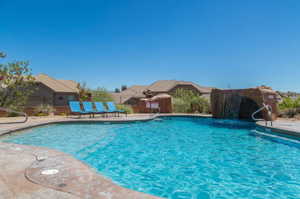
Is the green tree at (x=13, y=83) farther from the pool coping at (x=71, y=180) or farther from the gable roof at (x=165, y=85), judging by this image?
the gable roof at (x=165, y=85)

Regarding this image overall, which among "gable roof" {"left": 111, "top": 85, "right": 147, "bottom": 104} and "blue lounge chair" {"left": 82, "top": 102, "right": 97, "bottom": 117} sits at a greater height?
"gable roof" {"left": 111, "top": 85, "right": 147, "bottom": 104}

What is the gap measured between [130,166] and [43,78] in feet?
89.4

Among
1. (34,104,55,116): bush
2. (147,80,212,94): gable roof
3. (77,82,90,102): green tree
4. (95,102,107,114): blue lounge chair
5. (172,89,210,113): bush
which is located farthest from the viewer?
(147,80,212,94): gable roof

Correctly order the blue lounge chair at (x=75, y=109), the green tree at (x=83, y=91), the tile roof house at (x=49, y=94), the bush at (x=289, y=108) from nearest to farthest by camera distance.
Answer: the blue lounge chair at (x=75, y=109)
the bush at (x=289, y=108)
the green tree at (x=83, y=91)
the tile roof house at (x=49, y=94)

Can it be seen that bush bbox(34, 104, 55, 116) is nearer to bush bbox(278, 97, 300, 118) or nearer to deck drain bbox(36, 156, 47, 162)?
deck drain bbox(36, 156, 47, 162)

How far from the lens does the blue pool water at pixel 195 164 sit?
11.0 feet

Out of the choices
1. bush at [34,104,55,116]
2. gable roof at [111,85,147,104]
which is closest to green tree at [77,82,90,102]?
bush at [34,104,55,116]

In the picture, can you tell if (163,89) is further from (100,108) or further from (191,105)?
(100,108)

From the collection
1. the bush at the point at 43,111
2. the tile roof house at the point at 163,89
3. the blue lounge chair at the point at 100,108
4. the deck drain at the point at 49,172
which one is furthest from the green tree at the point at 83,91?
the deck drain at the point at 49,172

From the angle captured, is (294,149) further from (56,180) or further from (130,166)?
(56,180)

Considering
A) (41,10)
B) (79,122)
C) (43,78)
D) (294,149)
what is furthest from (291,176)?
(43,78)

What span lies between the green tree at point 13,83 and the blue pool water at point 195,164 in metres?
7.56

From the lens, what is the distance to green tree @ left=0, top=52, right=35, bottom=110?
12.8 m

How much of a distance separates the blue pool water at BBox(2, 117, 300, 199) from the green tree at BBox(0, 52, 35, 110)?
7557 mm
